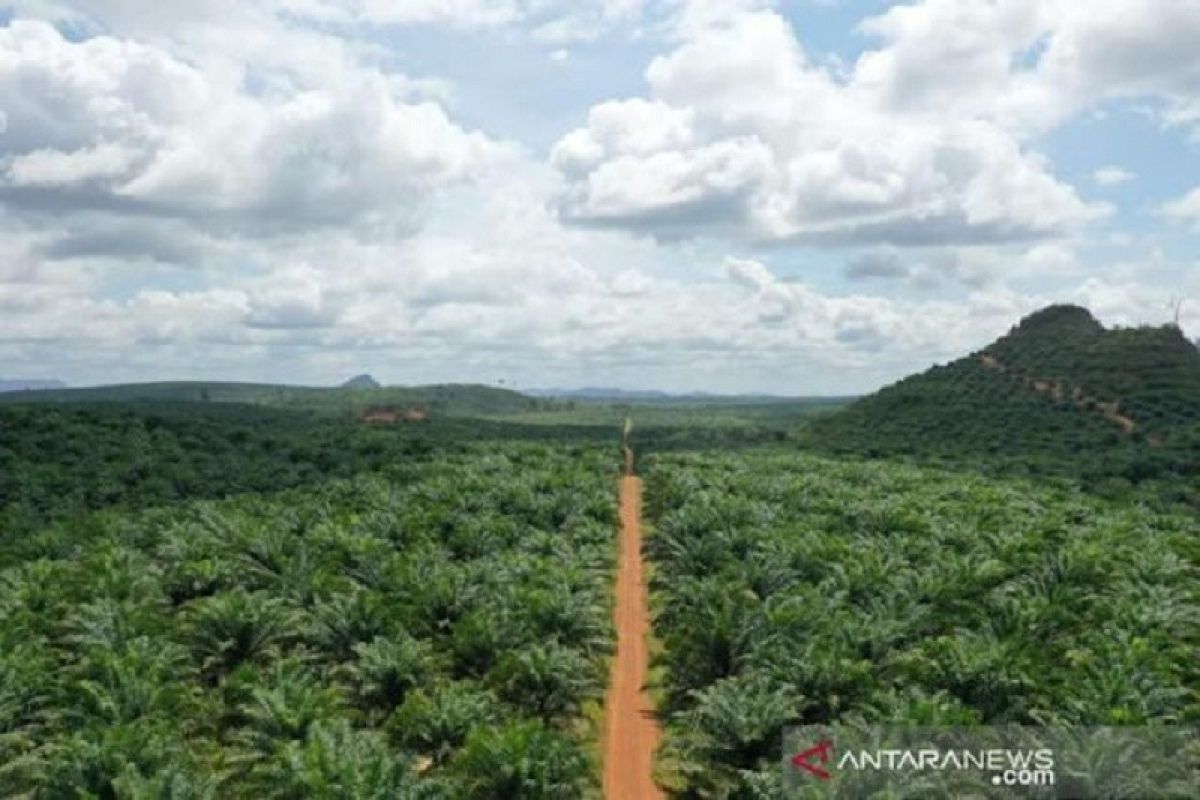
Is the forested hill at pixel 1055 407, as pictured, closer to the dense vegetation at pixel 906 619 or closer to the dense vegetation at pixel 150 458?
the dense vegetation at pixel 906 619

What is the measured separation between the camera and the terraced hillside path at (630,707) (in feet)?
79.8

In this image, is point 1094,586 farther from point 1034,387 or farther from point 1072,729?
point 1034,387

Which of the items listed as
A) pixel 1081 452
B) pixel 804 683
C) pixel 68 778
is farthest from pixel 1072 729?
pixel 1081 452

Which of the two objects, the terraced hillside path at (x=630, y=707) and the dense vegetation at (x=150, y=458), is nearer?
the terraced hillside path at (x=630, y=707)

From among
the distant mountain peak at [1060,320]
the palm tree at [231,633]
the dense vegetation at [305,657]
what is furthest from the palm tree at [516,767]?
the distant mountain peak at [1060,320]

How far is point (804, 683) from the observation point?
23297 millimetres

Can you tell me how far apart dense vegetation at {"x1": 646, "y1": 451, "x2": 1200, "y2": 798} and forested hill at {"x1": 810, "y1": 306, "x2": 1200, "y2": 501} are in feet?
113

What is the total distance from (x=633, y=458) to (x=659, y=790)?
75578 mm

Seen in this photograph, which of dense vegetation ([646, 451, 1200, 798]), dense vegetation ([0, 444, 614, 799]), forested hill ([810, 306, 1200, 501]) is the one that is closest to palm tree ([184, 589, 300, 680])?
dense vegetation ([0, 444, 614, 799])

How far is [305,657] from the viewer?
90.1 feet

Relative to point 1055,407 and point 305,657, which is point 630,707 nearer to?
point 305,657

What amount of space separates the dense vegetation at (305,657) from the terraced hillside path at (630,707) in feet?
3.09

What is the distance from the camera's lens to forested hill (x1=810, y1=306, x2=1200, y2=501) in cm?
8312

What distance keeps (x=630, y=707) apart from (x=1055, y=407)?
9017cm
